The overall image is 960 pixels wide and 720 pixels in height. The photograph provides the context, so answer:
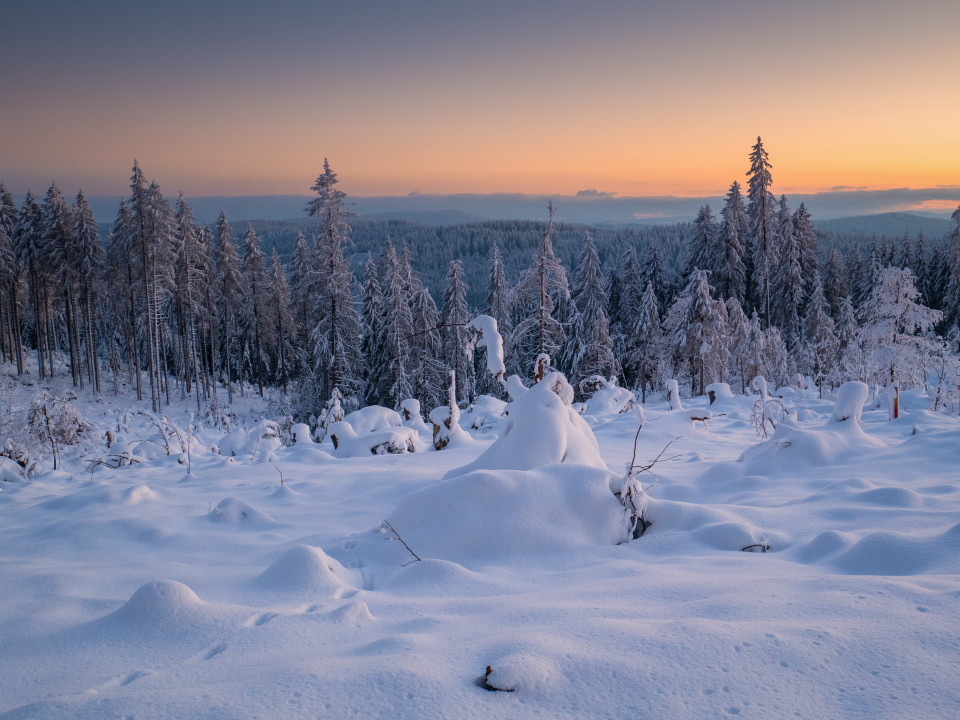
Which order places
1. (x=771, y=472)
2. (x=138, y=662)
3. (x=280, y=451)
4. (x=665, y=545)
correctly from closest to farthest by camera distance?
(x=138, y=662), (x=665, y=545), (x=771, y=472), (x=280, y=451)

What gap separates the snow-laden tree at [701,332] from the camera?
27.9 m

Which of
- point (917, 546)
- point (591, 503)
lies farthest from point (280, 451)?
point (917, 546)

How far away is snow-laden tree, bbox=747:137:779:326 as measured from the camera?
107ft

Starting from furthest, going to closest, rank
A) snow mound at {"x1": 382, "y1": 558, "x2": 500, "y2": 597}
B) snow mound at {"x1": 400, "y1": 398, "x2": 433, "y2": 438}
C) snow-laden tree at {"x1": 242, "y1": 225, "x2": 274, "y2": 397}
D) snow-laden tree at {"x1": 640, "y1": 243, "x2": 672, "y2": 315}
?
snow-laden tree at {"x1": 640, "y1": 243, "x2": 672, "y2": 315} < snow-laden tree at {"x1": 242, "y1": 225, "x2": 274, "y2": 397} < snow mound at {"x1": 400, "y1": 398, "x2": 433, "y2": 438} < snow mound at {"x1": 382, "y1": 558, "x2": 500, "y2": 597}

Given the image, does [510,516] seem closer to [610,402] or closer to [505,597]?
[505,597]

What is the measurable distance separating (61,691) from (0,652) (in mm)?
736

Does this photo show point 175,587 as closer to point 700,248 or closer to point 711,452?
point 711,452

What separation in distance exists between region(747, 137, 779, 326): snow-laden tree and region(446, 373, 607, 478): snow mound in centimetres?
3280

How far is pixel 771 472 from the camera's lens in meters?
6.15

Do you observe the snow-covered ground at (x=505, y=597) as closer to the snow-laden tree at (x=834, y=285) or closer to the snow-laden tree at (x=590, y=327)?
the snow-laden tree at (x=590, y=327)

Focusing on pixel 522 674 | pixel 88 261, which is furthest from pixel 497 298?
pixel 522 674

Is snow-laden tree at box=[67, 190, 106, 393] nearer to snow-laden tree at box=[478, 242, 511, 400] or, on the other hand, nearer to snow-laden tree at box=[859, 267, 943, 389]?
snow-laden tree at box=[478, 242, 511, 400]

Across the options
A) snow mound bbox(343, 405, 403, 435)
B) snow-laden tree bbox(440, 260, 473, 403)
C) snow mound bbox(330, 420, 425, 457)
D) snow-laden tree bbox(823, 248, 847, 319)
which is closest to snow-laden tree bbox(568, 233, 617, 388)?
snow-laden tree bbox(440, 260, 473, 403)

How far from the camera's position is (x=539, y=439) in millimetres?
5371
